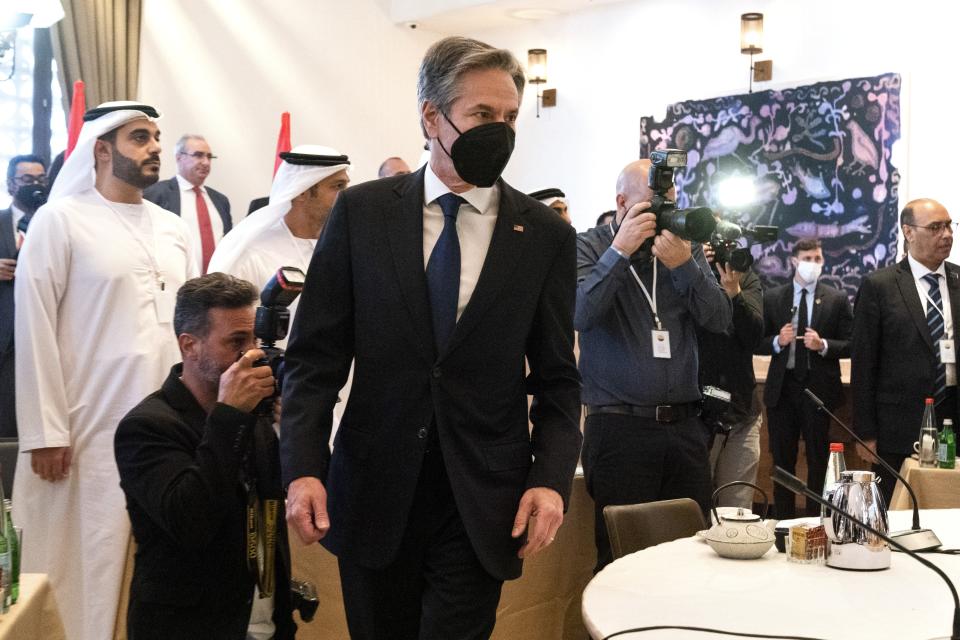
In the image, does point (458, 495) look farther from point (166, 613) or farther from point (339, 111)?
point (339, 111)

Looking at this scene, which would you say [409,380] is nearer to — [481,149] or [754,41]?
[481,149]

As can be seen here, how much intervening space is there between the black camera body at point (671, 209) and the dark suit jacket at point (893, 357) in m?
2.13

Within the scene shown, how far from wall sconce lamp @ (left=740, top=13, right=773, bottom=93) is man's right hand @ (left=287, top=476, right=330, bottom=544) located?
21.5 ft

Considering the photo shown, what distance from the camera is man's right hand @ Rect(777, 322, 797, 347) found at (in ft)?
20.3

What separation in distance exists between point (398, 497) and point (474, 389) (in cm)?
23

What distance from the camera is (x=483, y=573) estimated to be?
194cm

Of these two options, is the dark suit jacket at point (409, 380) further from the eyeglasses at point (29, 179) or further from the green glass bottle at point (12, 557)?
the eyeglasses at point (29, 179)

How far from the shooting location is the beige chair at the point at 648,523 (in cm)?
267

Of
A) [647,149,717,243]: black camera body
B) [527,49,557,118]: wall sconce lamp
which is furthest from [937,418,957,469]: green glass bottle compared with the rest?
[527,49,557,118]: wall sconce lamp

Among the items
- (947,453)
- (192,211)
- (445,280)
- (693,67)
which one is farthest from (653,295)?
(693,67)

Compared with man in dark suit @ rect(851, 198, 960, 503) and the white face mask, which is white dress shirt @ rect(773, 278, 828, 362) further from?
man in dark suit @ rect(851, 198, 960, 503)

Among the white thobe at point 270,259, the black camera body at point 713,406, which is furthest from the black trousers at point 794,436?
the white thobe at point 270,259

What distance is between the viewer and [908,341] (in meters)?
5.16

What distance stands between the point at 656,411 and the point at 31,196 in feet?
10.6
